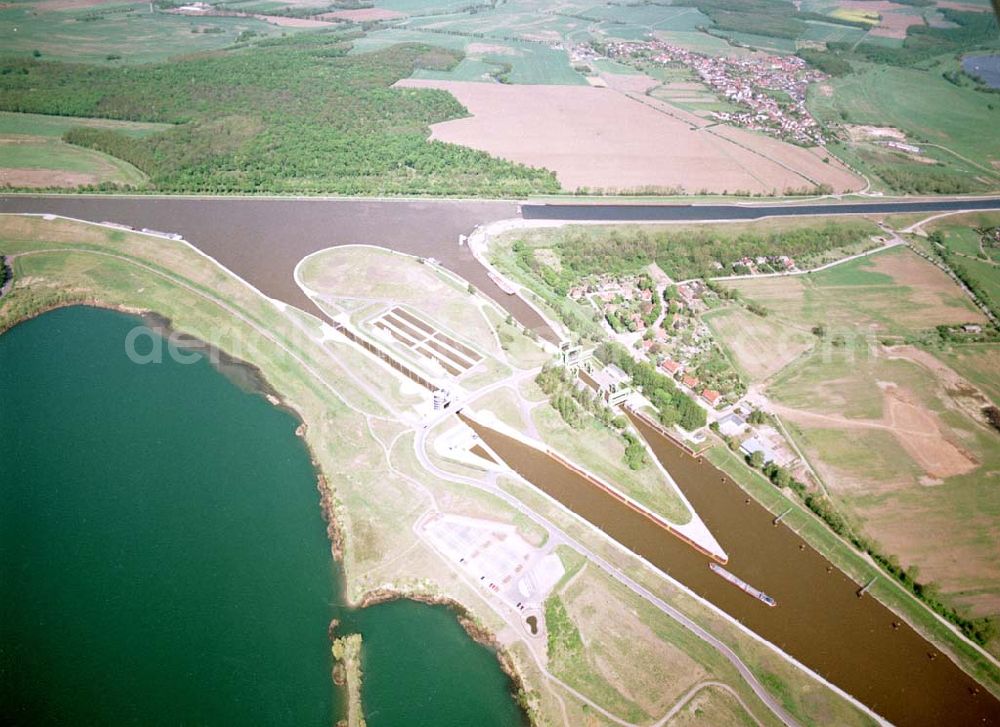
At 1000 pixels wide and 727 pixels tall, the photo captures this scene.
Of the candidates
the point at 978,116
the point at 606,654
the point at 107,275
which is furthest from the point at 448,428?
the point at 978,116

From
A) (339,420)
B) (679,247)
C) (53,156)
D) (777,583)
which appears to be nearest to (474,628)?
(777,583)

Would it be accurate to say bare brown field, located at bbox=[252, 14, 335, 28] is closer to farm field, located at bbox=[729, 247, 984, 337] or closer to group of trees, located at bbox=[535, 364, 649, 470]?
farm field, located at bbox=[729, 247, 984, 337]

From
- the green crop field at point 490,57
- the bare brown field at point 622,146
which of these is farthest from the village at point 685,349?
the green crop field at point 490,57

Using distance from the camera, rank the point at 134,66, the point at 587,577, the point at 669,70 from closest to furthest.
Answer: the point at 587,577
the point at 134,66
the point at 669,70

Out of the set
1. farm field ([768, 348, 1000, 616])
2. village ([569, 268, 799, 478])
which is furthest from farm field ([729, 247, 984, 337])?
farm field ([768, 348, 1000, 616])

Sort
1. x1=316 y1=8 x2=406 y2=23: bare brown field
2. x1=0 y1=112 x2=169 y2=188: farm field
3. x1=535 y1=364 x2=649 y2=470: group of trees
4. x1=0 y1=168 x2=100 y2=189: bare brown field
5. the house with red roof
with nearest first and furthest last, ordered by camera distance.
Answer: x1=535 y1=364 x2=649 y2=470: group of trees, the house with red roof, x1=0 y1=168 x2=100 y2=189: bare brown field, x1=0 y1=112 x2=169 y2=188: farm field, x1=316 y1=8 x2=406 y2=23: bare brown field

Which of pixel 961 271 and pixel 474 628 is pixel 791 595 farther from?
pixel 961 271

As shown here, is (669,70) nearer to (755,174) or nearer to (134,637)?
(755,174)
